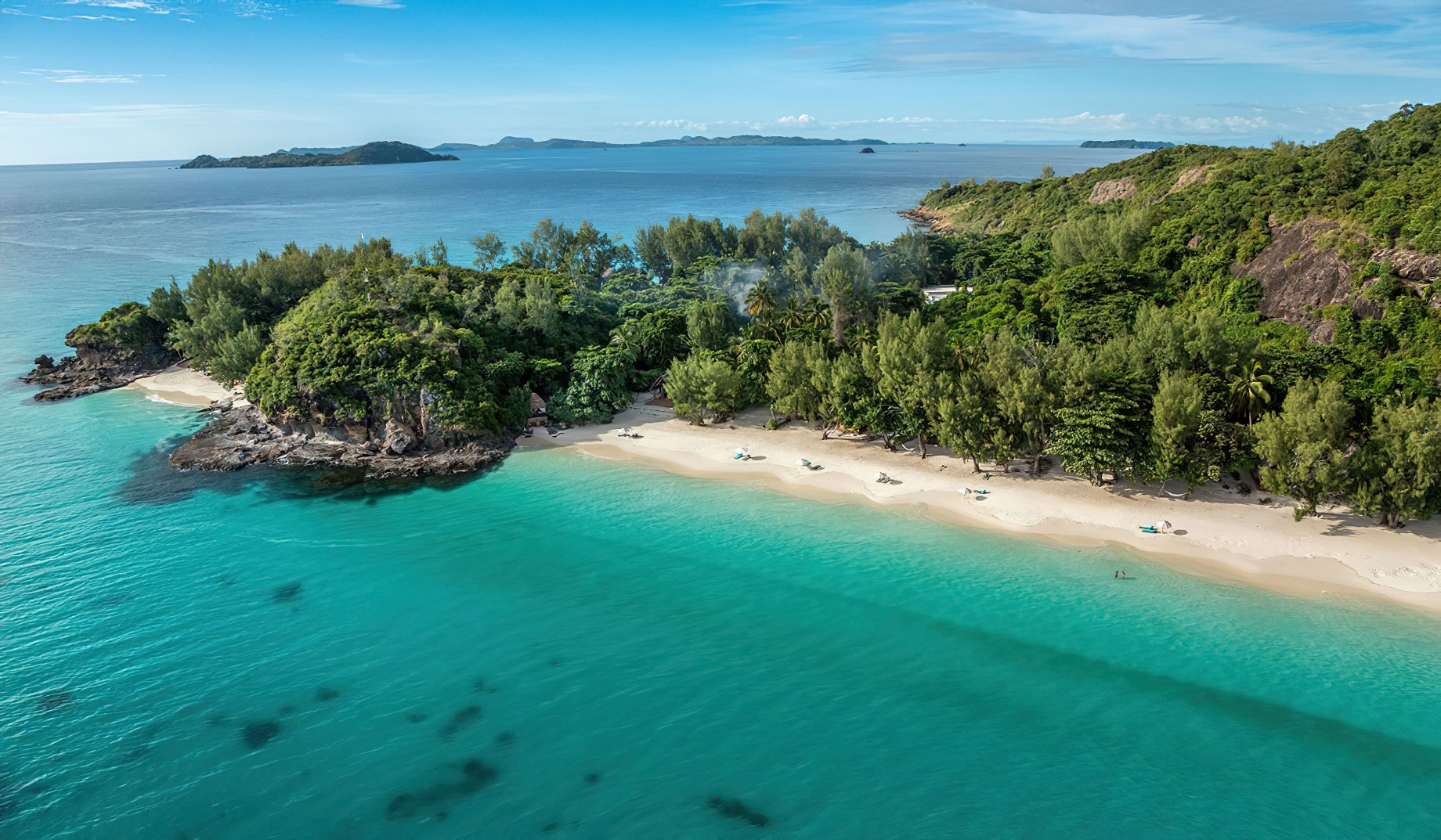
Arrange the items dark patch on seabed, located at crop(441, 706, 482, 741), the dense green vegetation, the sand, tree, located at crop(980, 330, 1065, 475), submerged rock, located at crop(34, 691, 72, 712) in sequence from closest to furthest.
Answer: dark patch on seabed, located at crop(441, 706, 482, 741) → submerged rock, located at crop(34, 691, 72, 712) → the dense green vegetation → tree, located at crop(980, 330, 1065, 475) → the sand

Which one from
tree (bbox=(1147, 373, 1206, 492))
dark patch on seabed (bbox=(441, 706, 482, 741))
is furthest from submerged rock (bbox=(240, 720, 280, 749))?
tree (bbox=(1147, 373, 1206, 492))

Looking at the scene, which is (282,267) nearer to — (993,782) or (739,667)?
(739,667)

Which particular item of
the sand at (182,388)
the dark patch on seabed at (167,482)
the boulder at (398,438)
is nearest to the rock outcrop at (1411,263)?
the boulder at (398,438)

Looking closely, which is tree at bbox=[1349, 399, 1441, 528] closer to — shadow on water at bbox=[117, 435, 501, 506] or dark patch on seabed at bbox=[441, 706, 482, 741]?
dark patch on seabed at bbox=[441, 706, 482, 741]

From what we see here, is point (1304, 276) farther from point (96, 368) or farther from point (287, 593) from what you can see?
point (96, 368)

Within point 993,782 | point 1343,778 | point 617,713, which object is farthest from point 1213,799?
point 617,713
